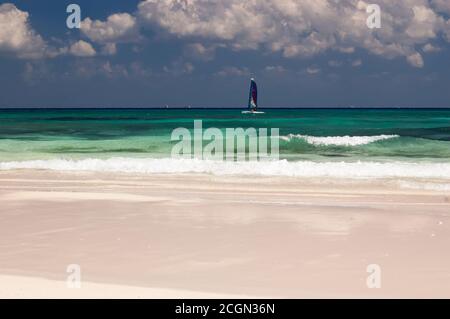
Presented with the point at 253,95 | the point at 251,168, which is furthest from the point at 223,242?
the point at 253,95

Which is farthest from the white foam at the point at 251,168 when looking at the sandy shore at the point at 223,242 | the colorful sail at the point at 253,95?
the colorful sail at the point at 253,95

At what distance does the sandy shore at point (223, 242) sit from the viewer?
5.99m

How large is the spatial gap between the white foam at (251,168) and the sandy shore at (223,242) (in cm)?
429

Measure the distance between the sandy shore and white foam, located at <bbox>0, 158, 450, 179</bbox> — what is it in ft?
14.1

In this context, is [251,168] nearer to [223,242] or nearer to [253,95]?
[223,242]

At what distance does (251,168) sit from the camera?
62.2 feet

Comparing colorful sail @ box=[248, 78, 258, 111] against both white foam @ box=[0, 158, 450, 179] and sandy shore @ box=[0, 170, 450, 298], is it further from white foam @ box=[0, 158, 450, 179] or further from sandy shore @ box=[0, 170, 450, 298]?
sandy shore @ box=[0, 170, 450, 298]

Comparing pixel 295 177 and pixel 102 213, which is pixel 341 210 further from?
pixel 295 177

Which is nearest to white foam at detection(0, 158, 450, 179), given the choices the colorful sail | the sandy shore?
the sandy shore

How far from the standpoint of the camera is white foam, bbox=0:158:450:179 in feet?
59.1

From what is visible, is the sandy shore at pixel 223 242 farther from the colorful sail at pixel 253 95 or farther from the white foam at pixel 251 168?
the colorful sail at pixel 253 95

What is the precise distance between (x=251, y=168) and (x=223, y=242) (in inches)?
438
